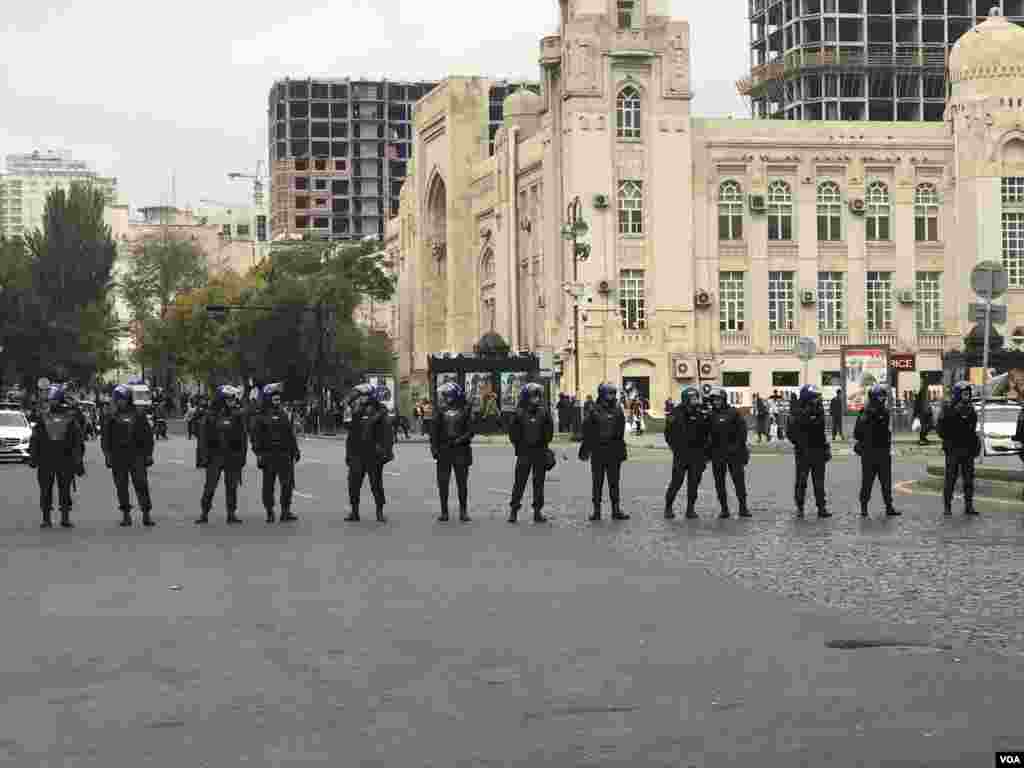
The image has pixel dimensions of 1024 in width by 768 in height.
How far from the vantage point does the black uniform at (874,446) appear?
77.9 ft

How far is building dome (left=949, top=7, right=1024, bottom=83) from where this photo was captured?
85.8 metres

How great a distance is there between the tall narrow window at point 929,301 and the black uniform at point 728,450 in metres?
67.3

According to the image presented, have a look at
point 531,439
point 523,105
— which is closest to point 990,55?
point 523,105

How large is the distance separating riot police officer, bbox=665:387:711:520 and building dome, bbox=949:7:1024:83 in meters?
65.9

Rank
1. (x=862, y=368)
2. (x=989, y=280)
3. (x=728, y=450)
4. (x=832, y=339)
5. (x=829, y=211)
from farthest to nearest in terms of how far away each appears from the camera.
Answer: (x=829, y=211) → (x=832, y=339) → (x=862, y=368) → (x=989, y=280) → (x=728, y=450)

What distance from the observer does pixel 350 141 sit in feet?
651

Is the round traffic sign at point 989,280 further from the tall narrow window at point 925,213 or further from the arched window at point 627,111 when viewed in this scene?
the tall narrow window at point 925,213

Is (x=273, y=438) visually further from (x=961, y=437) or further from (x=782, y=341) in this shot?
(x=782, y=341)

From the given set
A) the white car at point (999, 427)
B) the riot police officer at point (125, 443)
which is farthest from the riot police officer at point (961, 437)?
the white car at point (999, 427)

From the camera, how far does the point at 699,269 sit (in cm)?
8700

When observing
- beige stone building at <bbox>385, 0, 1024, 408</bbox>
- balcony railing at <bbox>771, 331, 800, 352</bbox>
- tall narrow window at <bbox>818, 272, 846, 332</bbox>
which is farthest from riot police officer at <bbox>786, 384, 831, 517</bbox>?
tall narrow window at <bbox>818, 272, 846, 332</bbox>

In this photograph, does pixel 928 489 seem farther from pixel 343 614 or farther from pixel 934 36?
pixel 934 36

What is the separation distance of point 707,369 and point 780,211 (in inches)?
310

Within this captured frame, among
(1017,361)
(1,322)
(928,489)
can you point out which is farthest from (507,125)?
(928,489)
